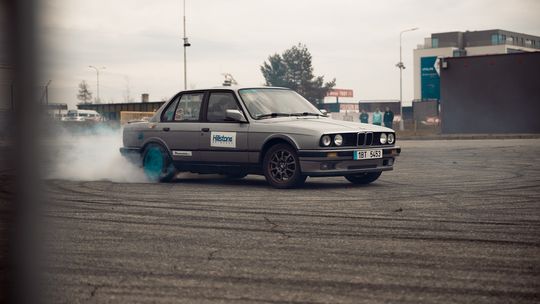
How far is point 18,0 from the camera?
63.7 inches

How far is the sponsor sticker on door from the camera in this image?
10.6 meters

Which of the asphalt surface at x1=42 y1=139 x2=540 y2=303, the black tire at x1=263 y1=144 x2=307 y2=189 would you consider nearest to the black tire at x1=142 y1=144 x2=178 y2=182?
the asphalt surface at x1=42 y1=139 x2=540 y2=303

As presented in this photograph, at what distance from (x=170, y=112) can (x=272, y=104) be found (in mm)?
1709

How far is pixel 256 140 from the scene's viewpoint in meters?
10.4

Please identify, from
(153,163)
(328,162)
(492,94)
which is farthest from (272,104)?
(492,94)

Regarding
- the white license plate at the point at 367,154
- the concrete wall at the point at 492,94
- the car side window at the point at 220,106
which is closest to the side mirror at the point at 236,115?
the car side window at the point at 220,106

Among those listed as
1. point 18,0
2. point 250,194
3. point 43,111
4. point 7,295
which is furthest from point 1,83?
point 250,194

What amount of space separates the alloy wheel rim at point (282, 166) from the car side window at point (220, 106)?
42.7 inches

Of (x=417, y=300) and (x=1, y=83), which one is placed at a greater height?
(x=1, y=83)

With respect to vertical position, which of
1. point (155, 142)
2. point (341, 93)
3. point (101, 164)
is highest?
point (341, 93)

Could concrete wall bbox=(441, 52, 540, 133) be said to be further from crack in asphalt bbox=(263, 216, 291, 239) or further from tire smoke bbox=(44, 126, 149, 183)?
crack in asphalt bbox=(263, 216, 291, 239)

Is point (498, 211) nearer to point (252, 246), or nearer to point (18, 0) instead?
point (252, 246)

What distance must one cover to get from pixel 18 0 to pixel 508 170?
12.5 meters

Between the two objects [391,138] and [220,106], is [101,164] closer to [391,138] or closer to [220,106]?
[220,106]
